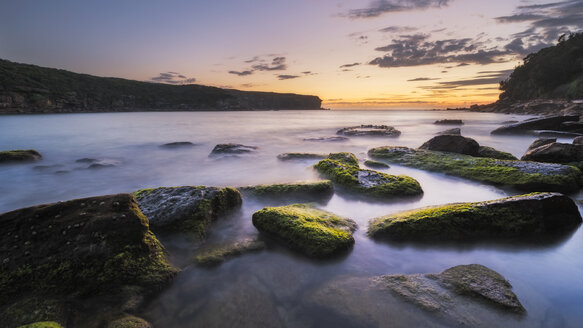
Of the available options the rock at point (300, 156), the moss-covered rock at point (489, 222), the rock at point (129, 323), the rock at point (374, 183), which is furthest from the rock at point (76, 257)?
the rock at point (300, 156)

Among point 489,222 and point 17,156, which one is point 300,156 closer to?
point 489,222

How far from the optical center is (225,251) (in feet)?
13.5

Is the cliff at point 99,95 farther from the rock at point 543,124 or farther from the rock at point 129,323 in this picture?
the rock at point 543,124

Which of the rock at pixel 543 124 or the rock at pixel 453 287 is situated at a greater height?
the rock at pixel 543 124

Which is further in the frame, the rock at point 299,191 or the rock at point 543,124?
the rock at point 543,124

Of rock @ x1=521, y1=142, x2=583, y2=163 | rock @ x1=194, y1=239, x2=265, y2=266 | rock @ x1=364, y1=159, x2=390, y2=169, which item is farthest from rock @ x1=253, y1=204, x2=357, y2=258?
rock @ x1=521, y1=142, x2=583, y2=163

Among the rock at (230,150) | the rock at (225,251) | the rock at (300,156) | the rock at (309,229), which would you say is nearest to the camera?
the rock at (225,251)

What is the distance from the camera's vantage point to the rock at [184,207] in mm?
4531

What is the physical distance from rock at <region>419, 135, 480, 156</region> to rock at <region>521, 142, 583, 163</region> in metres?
1.91

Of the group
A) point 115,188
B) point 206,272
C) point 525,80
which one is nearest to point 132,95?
point 115,188

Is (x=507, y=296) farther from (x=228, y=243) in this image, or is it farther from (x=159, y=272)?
(x=159, y=272)

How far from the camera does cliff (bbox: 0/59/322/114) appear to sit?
64.5m

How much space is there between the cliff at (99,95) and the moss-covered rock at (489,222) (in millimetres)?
87122

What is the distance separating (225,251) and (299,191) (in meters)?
2.87
